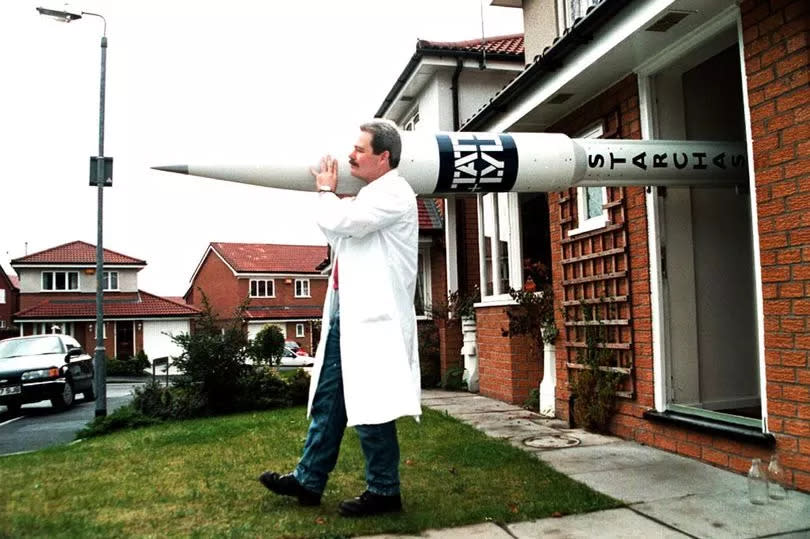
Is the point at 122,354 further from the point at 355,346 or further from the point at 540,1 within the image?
the point at 355,346

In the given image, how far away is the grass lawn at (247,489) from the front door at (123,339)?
1453 inches

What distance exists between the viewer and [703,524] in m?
3.34

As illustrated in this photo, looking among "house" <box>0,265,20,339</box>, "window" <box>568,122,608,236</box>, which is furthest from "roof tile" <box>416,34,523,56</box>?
"house" <box>0,265,20,339</box>

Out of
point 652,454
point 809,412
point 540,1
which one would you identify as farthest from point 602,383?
point 540,1

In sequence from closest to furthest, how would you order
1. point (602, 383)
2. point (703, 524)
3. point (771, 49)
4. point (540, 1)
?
point (703, 524) < point (771, 49) < point (602, 383) < point (540, 1)

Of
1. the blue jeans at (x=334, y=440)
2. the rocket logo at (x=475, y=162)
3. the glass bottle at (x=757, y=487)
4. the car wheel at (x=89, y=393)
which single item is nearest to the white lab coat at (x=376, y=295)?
the blue jeans at (x=334, y=440)

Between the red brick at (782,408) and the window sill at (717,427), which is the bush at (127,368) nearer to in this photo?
the window sill at (717,427)

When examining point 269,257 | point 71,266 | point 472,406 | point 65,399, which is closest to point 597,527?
point 472,406

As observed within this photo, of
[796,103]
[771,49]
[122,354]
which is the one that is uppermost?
[771,49]

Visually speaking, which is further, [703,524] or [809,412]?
[809,412]

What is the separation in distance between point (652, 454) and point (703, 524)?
1.73 meters

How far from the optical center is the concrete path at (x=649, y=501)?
3.26 m

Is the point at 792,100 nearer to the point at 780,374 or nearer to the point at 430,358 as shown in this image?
the point at 780,374

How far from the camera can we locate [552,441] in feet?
18.9
